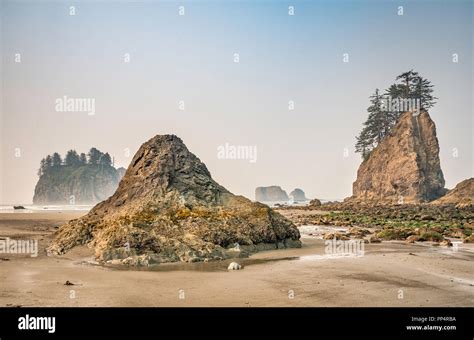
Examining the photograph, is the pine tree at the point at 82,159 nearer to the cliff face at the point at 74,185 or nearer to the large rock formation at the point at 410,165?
the cliff face at the point at 74,185

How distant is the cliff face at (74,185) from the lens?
111625 millimetres

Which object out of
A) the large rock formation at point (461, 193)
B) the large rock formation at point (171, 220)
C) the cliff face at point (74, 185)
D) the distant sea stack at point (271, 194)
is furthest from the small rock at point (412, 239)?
the distant sea stack at point (271, 194)

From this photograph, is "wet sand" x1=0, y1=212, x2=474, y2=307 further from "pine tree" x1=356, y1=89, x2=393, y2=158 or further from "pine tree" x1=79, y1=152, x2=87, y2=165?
"pine tree" x1=79, y1=152, x2=87, y2=165

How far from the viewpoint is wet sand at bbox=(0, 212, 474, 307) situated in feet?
27.3

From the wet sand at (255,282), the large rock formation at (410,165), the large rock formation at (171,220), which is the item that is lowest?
the wet sand at (255,282)

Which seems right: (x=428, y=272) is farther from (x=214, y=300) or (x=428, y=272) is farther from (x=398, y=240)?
(x=398, y=240)

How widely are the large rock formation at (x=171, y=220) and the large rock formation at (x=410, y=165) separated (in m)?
53.7

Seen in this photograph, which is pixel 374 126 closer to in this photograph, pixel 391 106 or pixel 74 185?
pixel 391 106

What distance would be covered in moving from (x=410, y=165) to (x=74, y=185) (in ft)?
278

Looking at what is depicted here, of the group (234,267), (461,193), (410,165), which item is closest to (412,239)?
(234,267)

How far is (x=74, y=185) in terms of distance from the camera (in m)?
113
